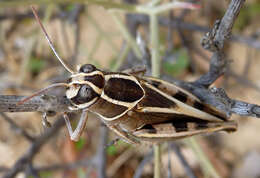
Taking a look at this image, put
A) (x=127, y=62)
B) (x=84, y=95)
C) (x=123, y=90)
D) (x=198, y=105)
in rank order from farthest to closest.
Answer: (x=127, y=62), (x=198, y=105), (x=123, y=90), (x=84, y=95)

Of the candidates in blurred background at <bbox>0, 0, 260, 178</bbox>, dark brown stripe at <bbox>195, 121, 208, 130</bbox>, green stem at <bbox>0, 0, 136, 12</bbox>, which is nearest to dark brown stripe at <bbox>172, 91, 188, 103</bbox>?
dark brown stripe at <bbox>195, 121, 208, 130</bbox>

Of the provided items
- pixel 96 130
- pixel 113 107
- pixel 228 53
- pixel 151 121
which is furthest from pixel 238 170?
pixel 113 107

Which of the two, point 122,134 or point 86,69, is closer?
point 86,69

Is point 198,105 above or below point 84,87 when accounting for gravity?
below

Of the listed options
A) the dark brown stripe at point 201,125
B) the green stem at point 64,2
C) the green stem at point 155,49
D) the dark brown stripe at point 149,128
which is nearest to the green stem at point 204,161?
the dark brown stripe at point 201,125

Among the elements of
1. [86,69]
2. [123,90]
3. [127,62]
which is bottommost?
[127,62]

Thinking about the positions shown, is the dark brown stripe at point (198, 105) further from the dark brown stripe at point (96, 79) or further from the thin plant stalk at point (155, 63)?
the dark brown stripe at point (96, 79)

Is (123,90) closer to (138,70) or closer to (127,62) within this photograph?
(138,70)

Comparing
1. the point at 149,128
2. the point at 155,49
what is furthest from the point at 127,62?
the point at 149,128
